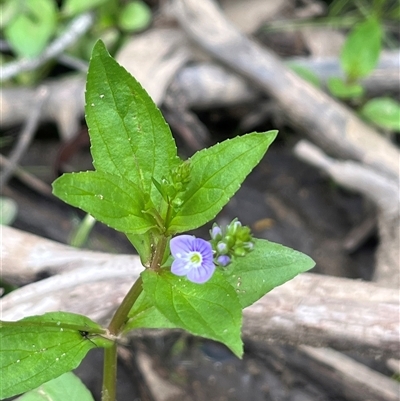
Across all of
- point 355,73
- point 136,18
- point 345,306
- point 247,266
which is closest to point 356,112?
point 355,73

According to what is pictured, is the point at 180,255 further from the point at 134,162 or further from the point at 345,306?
the point at 345,306

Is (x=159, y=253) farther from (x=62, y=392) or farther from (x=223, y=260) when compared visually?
(x=62, y=392)

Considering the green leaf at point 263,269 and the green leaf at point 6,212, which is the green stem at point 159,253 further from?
the green leaf at point 6,212

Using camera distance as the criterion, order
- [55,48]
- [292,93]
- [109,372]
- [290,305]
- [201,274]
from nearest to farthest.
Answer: [201,274] → [109,372] → [290,305] → [292,93] → [55,48]

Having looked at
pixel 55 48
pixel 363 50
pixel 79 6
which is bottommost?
pixel 363 50

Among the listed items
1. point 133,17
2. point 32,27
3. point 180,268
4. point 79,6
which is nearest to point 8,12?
point 32,27

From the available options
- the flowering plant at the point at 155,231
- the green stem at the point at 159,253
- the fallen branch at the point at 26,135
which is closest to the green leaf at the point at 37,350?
the flowering plant at the point at 155,231

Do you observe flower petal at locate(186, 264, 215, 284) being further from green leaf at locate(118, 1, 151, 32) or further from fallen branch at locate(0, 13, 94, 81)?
green leaf at locate(118, 1, 151, 32)
